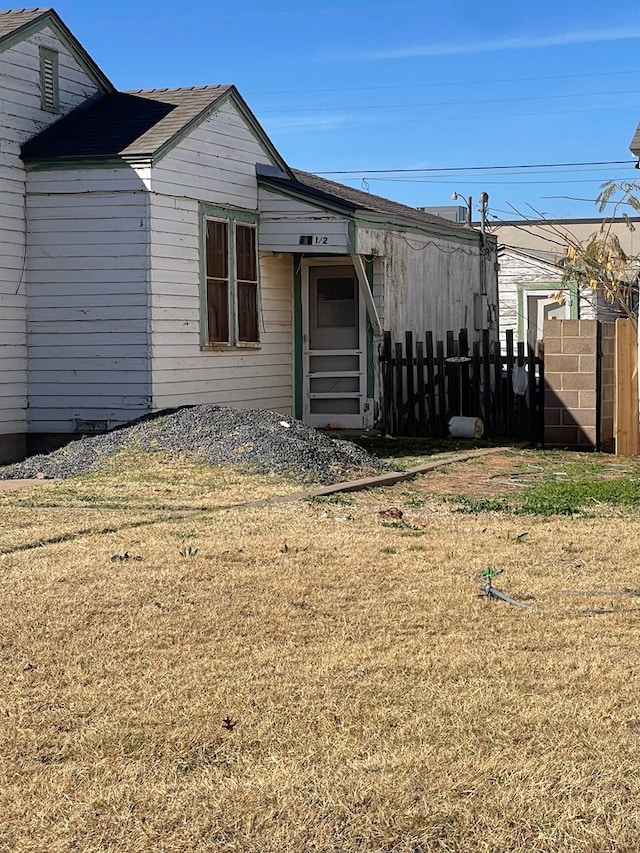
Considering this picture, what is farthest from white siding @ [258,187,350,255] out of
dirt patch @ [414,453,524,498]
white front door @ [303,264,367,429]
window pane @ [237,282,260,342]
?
dirt patch @ [414,453,524,498]

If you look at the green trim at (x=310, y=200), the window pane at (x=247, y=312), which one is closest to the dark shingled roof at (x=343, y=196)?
the green trim at (x=310, y=200)

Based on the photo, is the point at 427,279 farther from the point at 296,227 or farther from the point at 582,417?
the point at 582,417

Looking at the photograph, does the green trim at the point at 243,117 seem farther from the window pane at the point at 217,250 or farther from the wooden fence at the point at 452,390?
the wooden fence at the point at 452,390

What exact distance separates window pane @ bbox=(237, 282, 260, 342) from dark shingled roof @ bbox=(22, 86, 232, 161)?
249 cm

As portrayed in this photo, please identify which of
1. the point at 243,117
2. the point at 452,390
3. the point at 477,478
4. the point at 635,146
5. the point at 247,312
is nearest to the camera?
the point at 477,478

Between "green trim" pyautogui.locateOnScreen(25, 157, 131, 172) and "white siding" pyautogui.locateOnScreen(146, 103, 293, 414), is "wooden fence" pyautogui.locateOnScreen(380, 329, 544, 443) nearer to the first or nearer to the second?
"white siding" pyautogui.locateOnScreen(146, 103, 293, 414)

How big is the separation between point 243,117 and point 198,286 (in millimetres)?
2877

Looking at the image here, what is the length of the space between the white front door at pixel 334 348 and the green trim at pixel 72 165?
462 cm

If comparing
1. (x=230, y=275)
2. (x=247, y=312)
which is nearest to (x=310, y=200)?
(x=230, y=275)

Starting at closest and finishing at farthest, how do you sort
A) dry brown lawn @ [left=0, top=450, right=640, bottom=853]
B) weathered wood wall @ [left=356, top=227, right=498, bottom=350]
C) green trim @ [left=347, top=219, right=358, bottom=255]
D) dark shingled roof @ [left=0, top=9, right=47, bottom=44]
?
dry brown lawn @ [left=0, top=450, right=640, bottom=853] → dark shingled roof @ [left=0, top=9, right=47, bottom=44] → green trim @ [left=347, top=219, right=358, bottom=255] → weathered wood wall @ [left=356, top=227, right=498, bottom=350]

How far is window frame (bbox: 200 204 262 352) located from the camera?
15.9 m

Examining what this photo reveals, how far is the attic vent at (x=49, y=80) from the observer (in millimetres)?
15641

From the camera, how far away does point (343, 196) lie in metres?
19.8

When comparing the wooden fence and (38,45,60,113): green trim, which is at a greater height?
(38,45,60,113): green trim
